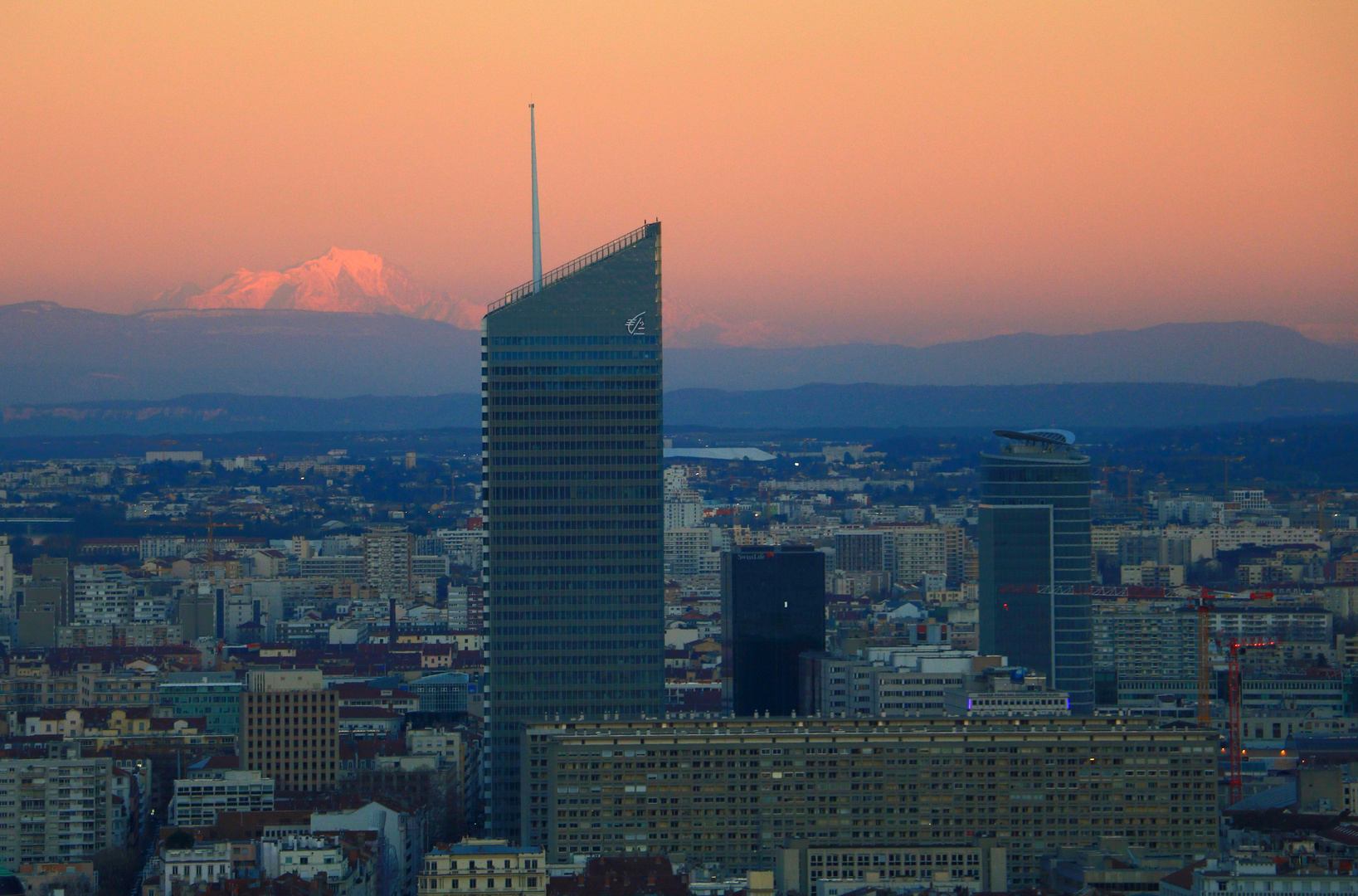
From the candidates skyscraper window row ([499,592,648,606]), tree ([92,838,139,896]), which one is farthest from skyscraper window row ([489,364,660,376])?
tree ([92,838,139,896])

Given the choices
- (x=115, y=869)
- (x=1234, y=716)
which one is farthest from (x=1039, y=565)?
(x=115, y=869)

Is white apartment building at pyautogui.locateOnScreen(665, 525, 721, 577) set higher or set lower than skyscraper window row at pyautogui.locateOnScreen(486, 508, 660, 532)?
higher

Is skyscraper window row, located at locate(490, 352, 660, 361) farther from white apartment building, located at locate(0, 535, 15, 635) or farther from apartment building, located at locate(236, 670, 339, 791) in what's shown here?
white apartment building, located at locate(0, 535, 15, 635)

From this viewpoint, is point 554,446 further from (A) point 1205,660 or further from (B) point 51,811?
(A) point 1205,660

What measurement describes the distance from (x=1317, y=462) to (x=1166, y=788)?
118 meters

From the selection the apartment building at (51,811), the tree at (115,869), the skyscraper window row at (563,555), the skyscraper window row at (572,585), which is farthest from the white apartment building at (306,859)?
the skyscraper window row at (563,555)

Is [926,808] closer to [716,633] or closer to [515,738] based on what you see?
[515,738]

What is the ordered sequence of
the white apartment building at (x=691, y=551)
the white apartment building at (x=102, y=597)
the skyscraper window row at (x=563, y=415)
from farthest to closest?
the white apartment building at (x=691, y=551) → the white apartment building at (x=102, y=597) → the skyscraper window row at (x=563, y=415)

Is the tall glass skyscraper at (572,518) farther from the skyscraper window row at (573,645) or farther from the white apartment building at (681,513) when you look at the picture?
the white apartment building at (681,513)

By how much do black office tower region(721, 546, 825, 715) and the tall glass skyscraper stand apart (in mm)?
18632

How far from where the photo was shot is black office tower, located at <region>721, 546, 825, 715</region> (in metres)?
92.4

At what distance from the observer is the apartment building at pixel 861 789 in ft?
207

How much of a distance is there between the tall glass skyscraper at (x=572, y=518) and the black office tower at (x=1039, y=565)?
33329mm

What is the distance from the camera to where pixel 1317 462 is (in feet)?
583
